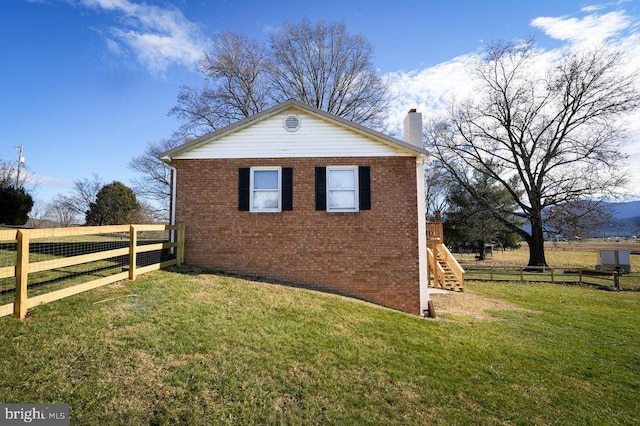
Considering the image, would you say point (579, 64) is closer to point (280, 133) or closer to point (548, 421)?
point (280, 133)

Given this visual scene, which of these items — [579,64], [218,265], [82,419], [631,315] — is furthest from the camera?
[579,64]

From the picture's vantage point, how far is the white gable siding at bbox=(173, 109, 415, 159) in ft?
30.6

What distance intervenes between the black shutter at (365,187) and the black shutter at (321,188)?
1.01 metres

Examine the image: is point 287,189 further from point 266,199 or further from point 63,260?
point 63,260

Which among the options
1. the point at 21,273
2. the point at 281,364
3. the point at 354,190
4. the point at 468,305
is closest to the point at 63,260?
the point at 21,273

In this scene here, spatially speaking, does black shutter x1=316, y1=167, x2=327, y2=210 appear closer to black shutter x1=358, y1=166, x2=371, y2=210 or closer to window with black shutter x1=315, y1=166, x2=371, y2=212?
window with black shutter x1=315, y1=166, x2=371, y2=212

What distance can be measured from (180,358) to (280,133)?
6.84 m

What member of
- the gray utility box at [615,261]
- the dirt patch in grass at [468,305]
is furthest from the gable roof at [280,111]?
the gray utility box at [615,261]

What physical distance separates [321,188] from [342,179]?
686 millimetres

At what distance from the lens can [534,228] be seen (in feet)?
78.9

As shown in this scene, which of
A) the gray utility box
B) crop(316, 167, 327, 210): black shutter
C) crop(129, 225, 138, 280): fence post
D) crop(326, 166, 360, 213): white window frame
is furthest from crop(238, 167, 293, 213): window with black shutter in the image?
the gray utility box

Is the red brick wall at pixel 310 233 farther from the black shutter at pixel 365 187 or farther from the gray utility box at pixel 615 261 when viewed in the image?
the gray utility box at pixel 615 261

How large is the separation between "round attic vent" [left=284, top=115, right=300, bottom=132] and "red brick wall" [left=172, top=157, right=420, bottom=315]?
939mm

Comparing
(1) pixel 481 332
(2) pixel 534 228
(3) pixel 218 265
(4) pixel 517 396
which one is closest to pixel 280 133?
(3) pixel 218 265
